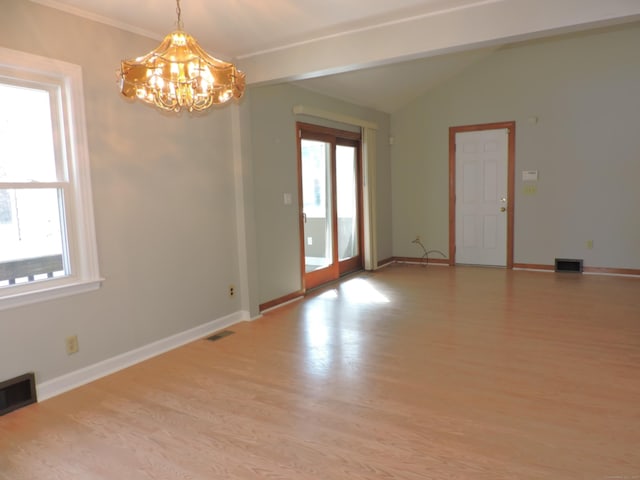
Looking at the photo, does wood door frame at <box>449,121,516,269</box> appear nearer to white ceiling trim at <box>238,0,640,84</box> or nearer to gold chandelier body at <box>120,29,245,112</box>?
white ceiling trim at <box>238,0,640,84</box>

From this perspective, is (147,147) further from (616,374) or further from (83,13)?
(616,374)

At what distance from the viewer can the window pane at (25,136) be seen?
271 cm

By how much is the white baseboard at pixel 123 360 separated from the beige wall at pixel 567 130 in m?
4.37

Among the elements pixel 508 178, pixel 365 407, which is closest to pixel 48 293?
pixel 365 407

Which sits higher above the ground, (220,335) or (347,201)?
(347,201)

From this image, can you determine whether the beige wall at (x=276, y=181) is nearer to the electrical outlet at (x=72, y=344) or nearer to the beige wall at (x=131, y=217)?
the beige wall at (x=131, y=217)

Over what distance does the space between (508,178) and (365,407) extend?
493cm

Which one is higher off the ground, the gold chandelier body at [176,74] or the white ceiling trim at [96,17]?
the white ceiling trim at [96,17]

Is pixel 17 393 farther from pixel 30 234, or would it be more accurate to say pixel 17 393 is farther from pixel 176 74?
pixel 176 74

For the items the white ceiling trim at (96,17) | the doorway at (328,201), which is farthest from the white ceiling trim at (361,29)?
the doorway at (328,201)

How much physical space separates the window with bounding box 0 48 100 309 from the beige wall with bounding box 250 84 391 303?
6.04ft

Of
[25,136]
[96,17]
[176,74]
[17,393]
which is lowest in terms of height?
[17,393]

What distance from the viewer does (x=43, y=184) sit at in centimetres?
286

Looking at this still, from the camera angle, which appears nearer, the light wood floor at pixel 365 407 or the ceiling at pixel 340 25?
the light wood floor at pixel 365 407
